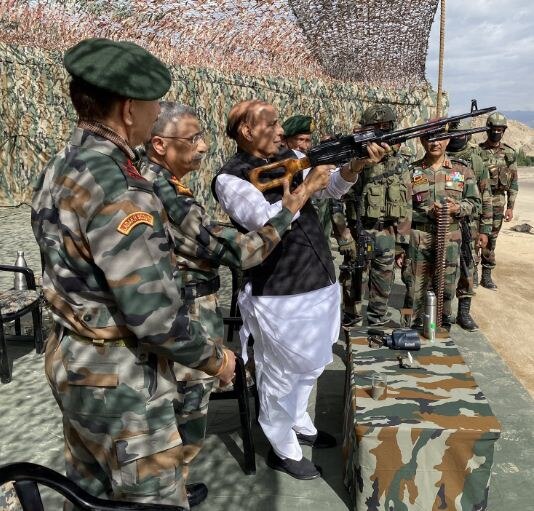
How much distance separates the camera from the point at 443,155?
4.87m

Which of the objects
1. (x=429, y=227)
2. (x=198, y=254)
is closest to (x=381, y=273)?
(x=429, y=227)

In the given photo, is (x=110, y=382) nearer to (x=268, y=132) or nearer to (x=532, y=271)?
(x=268, y=132)

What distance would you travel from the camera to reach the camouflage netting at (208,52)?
32.4 ft

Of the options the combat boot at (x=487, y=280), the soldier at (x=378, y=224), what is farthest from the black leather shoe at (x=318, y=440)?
the combat boot at (x=487, y=280)

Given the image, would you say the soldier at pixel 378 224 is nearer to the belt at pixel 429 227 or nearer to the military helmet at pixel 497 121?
the belt at pixel 429 227

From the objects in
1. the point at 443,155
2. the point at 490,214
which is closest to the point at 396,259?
the point at 443,155

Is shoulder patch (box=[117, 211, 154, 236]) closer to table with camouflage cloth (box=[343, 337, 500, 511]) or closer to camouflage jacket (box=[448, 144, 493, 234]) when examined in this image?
table with camouflage cloth (box=[343, 337, 500, 511])

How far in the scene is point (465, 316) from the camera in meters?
5.40

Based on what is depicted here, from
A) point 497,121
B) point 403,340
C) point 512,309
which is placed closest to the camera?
point 403,340

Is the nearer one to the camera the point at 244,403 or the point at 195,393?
the point at 195,393

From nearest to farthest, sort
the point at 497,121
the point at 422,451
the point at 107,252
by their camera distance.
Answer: the point at 107,252
the point at 422,451
the point at 497,121

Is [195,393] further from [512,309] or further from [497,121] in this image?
[497,121]

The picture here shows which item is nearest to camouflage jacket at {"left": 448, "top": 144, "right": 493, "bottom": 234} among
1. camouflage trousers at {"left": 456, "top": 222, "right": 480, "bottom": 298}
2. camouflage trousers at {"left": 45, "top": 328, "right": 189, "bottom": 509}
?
camouflage trousers at {"left": 456, "top": 222, "right": 480, "bottom": 298}

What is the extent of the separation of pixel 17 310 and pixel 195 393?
2.20m
